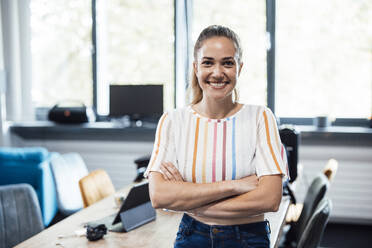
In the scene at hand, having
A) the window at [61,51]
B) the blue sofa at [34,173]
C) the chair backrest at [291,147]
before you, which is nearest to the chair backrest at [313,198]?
the chair backrest at [291,147]

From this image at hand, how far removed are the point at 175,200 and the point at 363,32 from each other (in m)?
3.51

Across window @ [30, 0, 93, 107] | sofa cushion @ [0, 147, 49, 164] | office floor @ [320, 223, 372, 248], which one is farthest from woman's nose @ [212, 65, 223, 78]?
window @ [30, 0, 93, 107]

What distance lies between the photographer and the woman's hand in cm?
141

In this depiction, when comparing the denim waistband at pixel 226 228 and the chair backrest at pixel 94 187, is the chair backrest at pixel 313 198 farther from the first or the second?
the chair backrest at pixel 94 187

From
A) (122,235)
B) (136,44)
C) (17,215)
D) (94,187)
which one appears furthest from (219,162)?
(136,44)

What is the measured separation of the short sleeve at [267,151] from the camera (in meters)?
1.38

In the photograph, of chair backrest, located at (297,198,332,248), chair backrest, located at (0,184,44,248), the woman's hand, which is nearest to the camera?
the woman's hand

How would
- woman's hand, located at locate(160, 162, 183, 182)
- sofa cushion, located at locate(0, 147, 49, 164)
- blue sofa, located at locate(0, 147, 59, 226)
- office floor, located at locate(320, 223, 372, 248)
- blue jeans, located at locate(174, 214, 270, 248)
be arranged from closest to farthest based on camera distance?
blue jeans, located at locate(174, 214, 270, 248)
woman's hand, located at locate(160, 162, 183, 182)
office floor, located at locate(320, 223, 372, 248)
blue sofa, located at locate(0, 147, 59, 226)
sofa cushion, located at locate(0, 147, 49, 164)

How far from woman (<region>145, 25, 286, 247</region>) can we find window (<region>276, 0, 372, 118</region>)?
3.08 metres

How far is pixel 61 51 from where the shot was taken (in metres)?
Result: 5.01

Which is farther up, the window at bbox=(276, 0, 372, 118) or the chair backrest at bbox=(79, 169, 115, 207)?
the window at bbox=(276, 0, 372, 118)

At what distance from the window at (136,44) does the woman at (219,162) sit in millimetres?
3227

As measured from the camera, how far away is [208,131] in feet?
4.60

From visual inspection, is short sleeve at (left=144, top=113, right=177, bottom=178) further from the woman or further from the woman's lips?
the woman's lips
